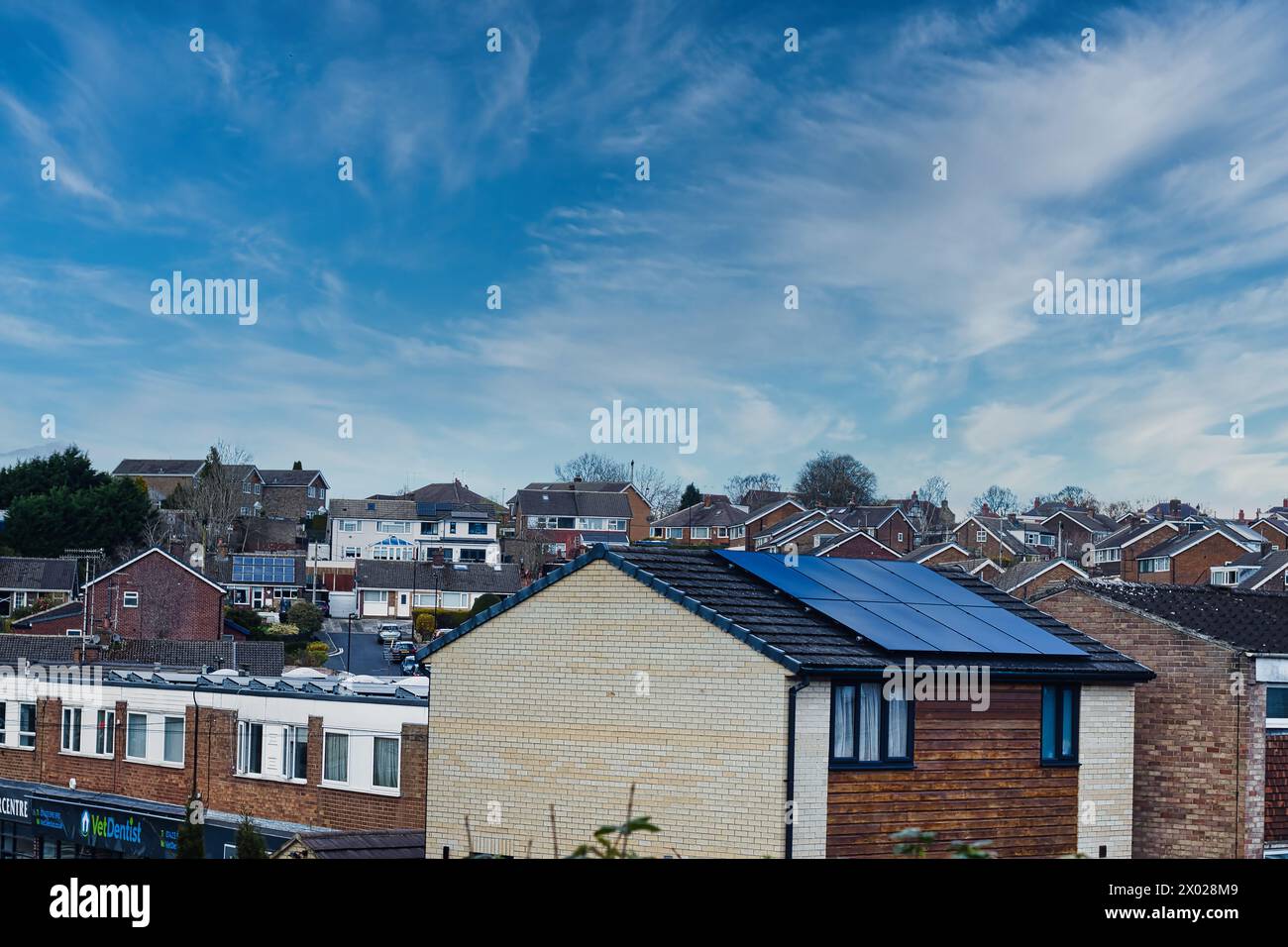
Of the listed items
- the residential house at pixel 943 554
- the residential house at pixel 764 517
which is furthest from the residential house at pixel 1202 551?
the residential house at pixel 764 517

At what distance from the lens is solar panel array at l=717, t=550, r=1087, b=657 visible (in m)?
21.4

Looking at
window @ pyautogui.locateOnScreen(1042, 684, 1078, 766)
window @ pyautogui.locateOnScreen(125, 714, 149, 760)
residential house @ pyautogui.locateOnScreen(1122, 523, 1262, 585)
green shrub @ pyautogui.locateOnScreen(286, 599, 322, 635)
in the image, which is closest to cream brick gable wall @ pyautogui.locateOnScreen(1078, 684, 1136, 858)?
window @ pyautogui.locateOnScreen(1042, 684, 1078, 766)

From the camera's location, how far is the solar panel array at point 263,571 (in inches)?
3844

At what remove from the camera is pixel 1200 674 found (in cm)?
2403

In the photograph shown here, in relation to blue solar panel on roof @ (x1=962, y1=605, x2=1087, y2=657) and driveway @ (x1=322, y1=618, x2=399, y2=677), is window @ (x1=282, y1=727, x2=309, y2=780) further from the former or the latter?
driveway @ (x1=322, y1=618, x2=399, y2=677)

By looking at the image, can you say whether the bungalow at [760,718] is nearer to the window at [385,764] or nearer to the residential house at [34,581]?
the window at [385,764]

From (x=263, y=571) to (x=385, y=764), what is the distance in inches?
2824

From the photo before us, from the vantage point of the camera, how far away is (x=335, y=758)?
1226 inches

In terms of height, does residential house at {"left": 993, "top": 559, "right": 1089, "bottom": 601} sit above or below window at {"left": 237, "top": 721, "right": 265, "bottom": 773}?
above

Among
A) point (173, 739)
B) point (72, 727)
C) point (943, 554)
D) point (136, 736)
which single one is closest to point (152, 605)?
point (72, 727)

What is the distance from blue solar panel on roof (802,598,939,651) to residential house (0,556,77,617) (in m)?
76.0

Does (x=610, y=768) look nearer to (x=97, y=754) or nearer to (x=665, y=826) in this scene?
(x=665, y=826)

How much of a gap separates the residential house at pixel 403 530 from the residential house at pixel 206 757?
75408 mm
